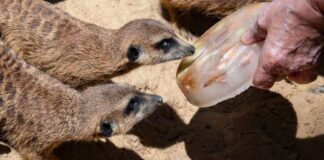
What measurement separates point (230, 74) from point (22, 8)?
4.71 feet

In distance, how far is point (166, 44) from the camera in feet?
12.1

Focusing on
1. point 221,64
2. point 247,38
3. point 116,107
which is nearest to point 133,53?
point 116,107

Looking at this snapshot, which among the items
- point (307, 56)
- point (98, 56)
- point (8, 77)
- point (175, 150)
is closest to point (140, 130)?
point (175, 150)

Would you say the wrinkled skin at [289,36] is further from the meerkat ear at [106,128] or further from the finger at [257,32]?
the meerkat ear at [106,128]

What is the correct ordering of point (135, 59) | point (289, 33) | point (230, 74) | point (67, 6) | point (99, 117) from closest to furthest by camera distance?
1. point (289, 33)
2. point (230, 74)
3. point (99, 117)
4. point (135, 59)
5. point (67, 6)

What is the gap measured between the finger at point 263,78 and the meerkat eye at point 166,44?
1000 millimetres

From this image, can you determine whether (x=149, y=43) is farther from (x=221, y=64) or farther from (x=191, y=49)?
(x=221, y=64)

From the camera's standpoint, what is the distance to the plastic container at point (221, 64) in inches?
117

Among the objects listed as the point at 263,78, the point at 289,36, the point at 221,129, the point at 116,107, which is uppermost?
the point at 289,36

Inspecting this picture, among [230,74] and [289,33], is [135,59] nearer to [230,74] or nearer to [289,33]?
[230,74]

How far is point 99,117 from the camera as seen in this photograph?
3336mm

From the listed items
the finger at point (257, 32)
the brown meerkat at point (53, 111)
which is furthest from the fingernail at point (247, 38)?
the brown meerkat at point (53, 111)

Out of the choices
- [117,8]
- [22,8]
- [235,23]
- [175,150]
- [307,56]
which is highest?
[307,56]

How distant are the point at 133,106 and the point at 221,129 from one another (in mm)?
681
